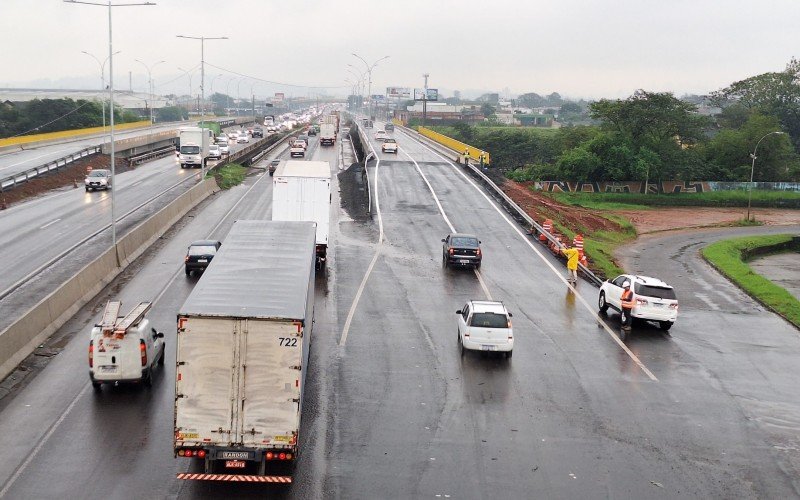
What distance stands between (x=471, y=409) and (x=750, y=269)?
3574 cm

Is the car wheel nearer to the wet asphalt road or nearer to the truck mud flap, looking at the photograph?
the wet asphalt road

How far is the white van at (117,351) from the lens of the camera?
19891mm

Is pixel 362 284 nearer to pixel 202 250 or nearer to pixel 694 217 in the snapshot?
pixel 202 250

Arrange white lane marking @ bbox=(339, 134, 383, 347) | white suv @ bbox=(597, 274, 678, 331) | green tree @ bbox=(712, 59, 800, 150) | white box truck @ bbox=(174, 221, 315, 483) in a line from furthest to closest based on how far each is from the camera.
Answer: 1. green tree @ bbox=(712, 59, 800, 150)
2. white suv @ bbox=(597, 274, 678, 331)
3. white lane marking @ bbox=(339, 134, 383, 347)
4. white box truck @ bbox=(174, 221, 315, 483)

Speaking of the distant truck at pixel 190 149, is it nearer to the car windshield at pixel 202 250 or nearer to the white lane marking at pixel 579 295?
the white lane marking at pixel 579 295

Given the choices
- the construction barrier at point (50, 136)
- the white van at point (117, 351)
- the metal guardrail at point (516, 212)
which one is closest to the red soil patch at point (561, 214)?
the metal guardrail at point (516, 212)

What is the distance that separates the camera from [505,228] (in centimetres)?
4800

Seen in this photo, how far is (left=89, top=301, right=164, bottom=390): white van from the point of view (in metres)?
19.9

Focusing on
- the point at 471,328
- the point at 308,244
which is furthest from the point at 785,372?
the point at 308,244

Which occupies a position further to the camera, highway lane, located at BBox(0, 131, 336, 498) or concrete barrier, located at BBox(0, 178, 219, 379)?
concrete barrier, located at BBox(0, 178, 219, 379)

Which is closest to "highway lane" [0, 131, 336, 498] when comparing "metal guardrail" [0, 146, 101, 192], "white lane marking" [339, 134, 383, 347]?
"white lane marking" [339, 134, 383, 347]

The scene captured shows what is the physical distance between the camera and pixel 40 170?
6384 cm

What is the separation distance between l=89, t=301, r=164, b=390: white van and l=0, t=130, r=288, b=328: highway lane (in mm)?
8137

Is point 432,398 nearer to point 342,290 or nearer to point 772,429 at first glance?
point 772,429
